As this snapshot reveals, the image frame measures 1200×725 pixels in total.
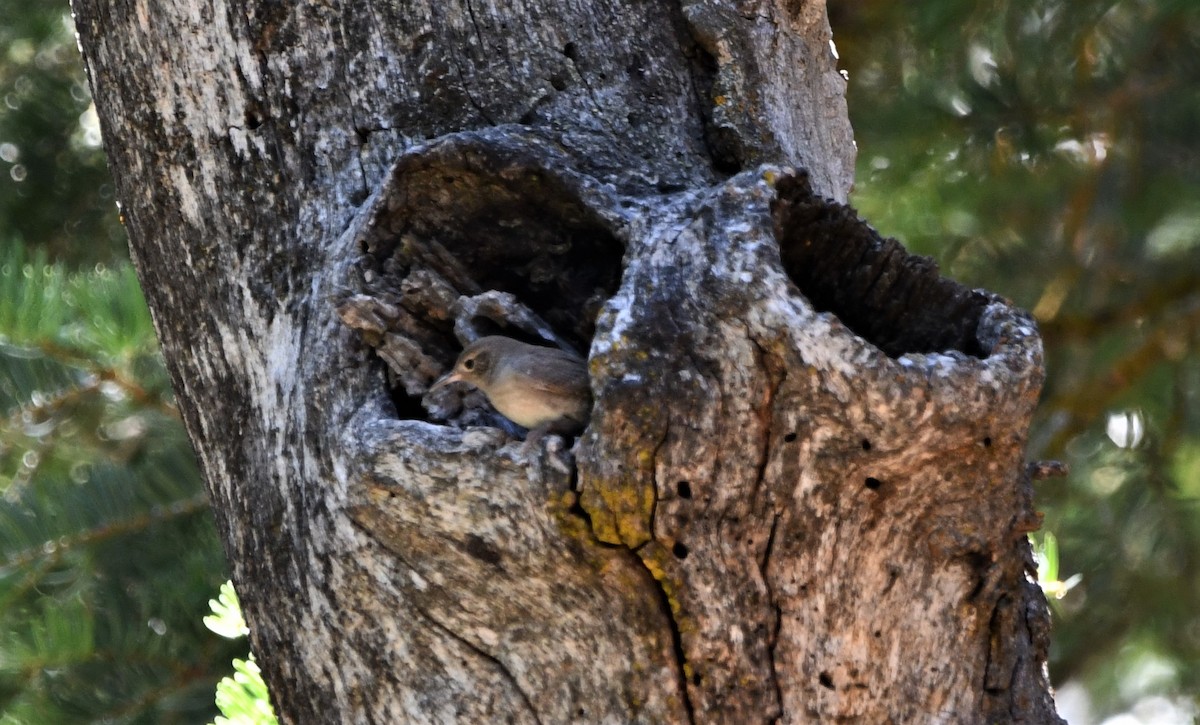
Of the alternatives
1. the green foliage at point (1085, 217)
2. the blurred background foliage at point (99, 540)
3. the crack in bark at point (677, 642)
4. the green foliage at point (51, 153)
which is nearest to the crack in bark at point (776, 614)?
the crack in bark at point (677, 642)

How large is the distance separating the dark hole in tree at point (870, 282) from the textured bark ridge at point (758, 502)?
0.14 ft

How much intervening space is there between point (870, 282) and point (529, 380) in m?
0.65

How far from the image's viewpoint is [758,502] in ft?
6.48

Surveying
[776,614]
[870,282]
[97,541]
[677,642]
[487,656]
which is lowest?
[97,541]

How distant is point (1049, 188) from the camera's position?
5.25 metres

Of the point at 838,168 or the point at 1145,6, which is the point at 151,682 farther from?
the point at 1145,6

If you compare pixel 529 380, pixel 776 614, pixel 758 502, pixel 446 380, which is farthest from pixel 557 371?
pixel 776 614

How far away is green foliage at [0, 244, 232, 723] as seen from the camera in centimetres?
346

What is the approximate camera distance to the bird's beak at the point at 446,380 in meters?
2.30

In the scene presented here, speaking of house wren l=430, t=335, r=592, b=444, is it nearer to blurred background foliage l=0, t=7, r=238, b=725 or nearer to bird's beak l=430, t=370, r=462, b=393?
bird's beak l=430, t=370, r=462, b=393

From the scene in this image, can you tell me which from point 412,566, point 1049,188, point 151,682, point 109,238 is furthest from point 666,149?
point 109,238

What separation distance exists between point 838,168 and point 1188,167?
2.61 meters

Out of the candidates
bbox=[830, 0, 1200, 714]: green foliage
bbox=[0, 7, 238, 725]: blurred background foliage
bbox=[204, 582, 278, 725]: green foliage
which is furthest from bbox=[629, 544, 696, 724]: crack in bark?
bbox=[830, 0, 1200, 714]: green foliage

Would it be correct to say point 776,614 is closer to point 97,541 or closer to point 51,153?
point 97,541
